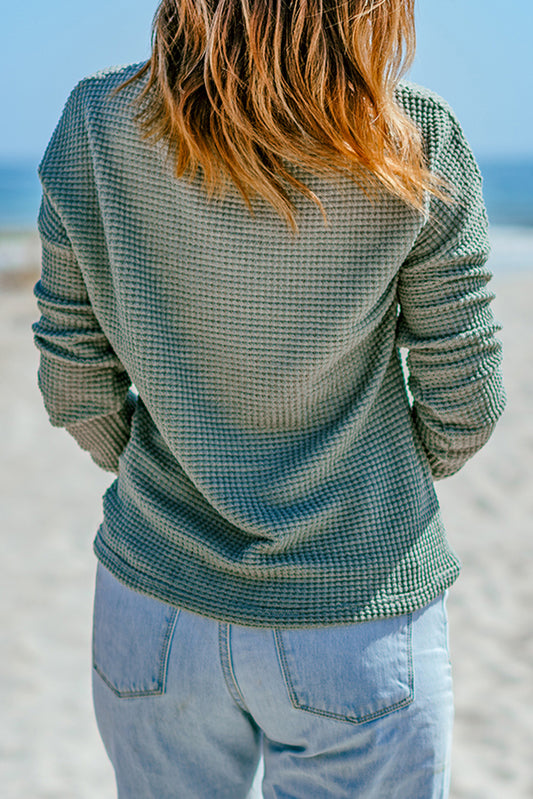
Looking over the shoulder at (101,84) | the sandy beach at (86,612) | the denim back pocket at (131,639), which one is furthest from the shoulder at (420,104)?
the sandy beach at (86,612)

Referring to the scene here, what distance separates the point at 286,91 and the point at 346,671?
69cm

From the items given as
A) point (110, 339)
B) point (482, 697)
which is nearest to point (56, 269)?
point (110, 339)

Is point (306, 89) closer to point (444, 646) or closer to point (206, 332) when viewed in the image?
point (206, 332)

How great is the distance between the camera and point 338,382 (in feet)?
3.46

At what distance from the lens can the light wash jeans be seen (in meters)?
0.99

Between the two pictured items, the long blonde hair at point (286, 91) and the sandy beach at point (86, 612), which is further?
the sandy beach at point (86, 612)

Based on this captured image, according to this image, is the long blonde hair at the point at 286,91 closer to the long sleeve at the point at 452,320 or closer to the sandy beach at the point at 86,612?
the long sleeve at the point at 452,320

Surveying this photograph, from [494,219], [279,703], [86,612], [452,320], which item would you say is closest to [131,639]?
[279,703]

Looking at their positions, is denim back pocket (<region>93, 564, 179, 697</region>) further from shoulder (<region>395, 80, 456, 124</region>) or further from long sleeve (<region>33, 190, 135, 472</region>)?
shoulder (<region>395, 80, 456, 124</region>)

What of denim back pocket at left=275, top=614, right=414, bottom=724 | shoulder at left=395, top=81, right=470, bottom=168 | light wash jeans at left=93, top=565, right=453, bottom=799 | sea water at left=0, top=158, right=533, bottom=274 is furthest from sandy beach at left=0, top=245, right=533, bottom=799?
sea water at left=0, top=158, right=533, bottom=274

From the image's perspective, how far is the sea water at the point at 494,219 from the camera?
13453 millimetres

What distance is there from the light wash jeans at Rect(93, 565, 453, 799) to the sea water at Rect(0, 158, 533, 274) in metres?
10.4

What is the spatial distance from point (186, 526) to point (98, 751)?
60.9 inches

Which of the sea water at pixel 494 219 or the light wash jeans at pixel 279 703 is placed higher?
the light wash jeans at pixel 279 703
